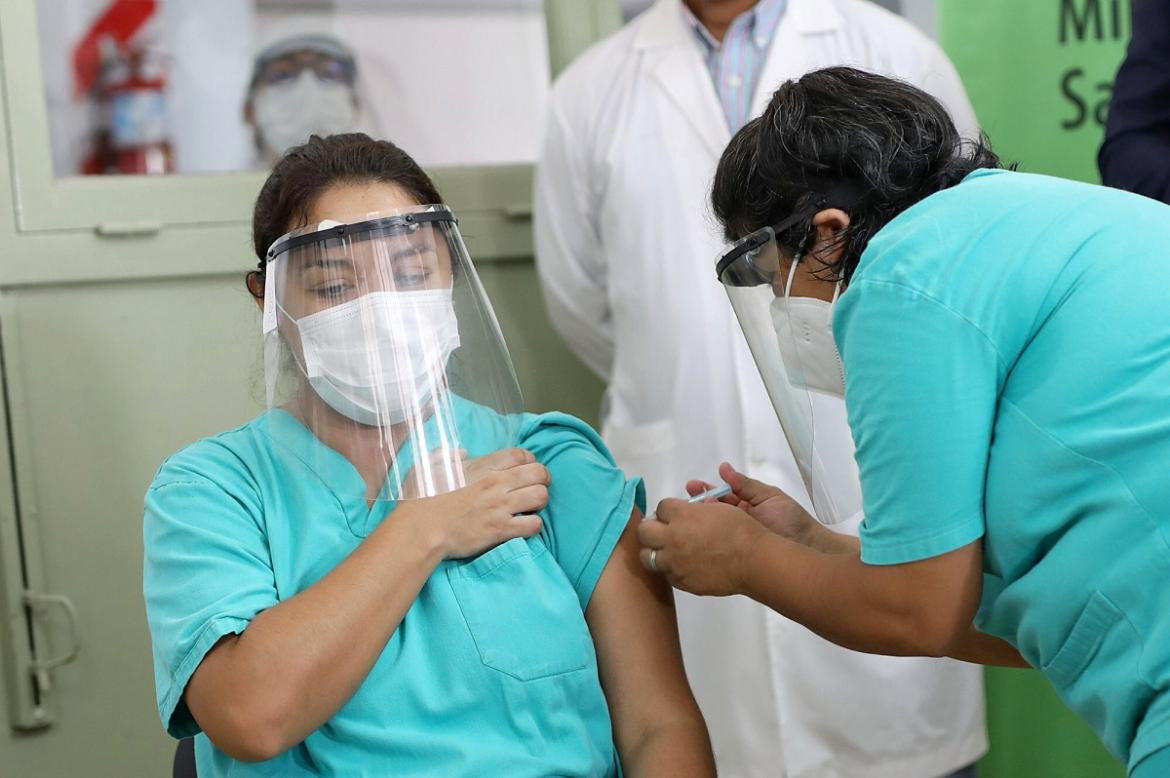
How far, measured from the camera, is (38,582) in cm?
215

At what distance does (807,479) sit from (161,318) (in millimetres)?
1341

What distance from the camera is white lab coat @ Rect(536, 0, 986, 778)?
208 centimetres

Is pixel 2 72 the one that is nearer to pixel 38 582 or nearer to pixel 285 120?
pixel 285 120

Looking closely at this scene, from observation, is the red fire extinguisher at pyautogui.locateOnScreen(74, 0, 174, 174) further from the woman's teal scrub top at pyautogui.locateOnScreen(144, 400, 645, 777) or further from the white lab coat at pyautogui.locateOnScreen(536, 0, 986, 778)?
the woman's teal scrub top at pyautogui.locateOnScreen(144, 400, 645, 777)

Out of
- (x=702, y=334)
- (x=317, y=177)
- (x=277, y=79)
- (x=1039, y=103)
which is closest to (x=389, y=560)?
(x=317, y=177)

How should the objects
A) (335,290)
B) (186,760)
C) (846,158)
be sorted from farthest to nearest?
(186,760) → (335,290) → (846,158)

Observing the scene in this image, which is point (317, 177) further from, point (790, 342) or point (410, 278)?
point (790, 342)

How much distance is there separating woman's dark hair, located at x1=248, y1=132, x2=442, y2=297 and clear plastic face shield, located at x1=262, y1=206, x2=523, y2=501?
0.07 meters

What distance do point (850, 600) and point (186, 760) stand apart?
744 mm

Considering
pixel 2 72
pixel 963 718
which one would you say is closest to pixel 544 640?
pixel 963 718

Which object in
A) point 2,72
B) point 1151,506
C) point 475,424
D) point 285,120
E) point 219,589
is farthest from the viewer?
point 285,120

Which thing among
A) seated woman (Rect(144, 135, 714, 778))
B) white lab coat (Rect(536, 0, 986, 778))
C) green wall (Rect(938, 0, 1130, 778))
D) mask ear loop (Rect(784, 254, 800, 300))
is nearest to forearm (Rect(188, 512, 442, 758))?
seated woman (Rect(144, 135, 714, 778))

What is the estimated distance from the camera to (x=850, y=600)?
115cm

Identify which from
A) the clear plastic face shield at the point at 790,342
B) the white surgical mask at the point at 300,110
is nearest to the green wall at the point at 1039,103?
the white surgical mask at the point at 300,110
